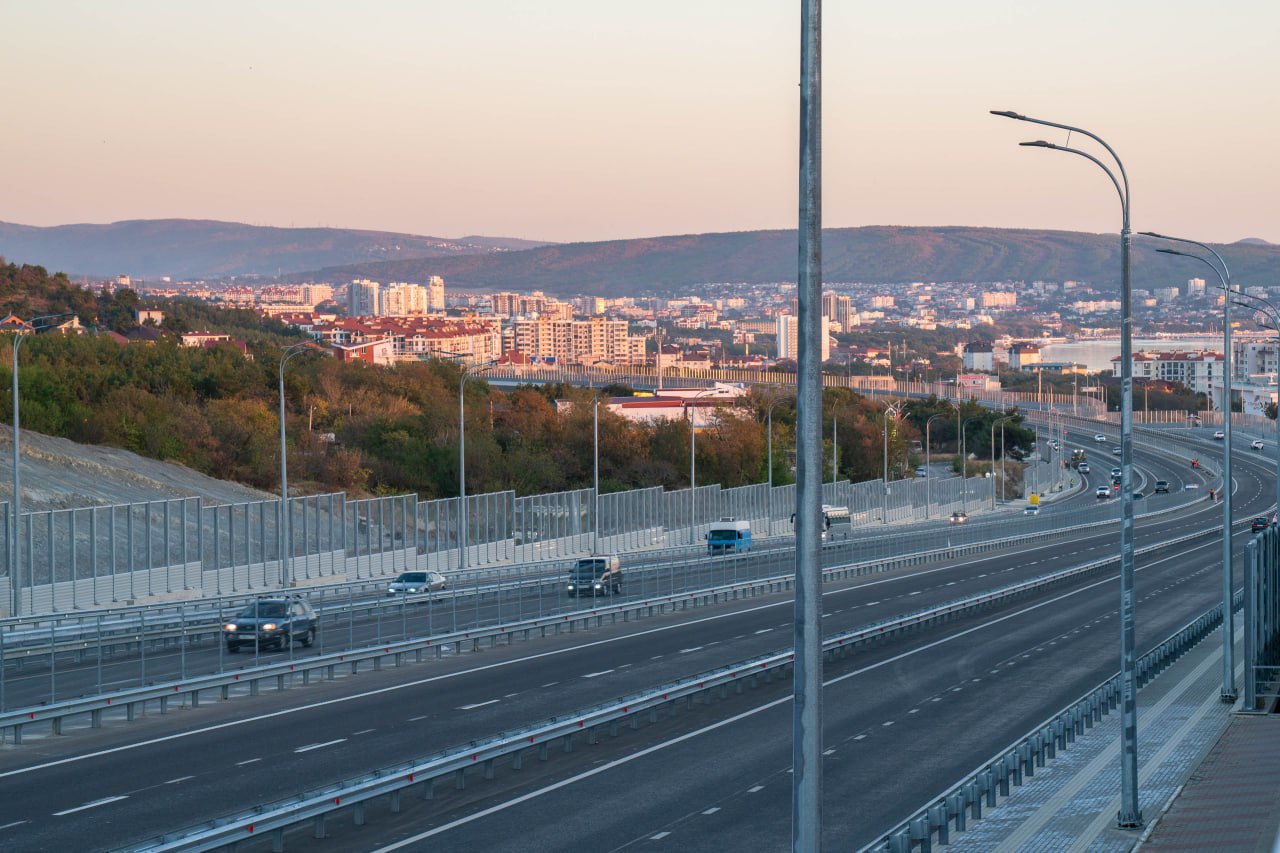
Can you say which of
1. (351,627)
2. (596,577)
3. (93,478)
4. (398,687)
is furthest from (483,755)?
(93,478)

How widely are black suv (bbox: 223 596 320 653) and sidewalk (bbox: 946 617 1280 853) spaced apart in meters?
14.5

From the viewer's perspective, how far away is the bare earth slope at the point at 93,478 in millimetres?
49531

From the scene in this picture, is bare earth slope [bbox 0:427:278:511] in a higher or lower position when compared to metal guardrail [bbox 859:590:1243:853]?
higher

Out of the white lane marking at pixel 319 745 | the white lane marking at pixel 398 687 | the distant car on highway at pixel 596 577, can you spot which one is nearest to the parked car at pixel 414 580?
the distant car on highway at pixel 596 577

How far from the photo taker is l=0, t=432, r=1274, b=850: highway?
55.9ft

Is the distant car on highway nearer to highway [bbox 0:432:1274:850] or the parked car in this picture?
highway [bbox 0:432:1274:850]

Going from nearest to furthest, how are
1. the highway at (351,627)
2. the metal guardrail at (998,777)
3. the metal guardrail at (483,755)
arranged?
the metal guardrail at (998,777)
the metal guardrail at (483,755)
the highway at (351,627)

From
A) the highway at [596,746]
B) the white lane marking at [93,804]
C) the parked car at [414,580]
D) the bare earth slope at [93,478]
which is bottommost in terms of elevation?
the parked car at [414,580]

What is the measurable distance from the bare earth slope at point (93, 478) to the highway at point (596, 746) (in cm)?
2069

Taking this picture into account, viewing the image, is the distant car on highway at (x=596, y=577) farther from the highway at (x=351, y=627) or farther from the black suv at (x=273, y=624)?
the black suv at (x=273, y=624)

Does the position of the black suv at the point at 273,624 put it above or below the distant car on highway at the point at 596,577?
above

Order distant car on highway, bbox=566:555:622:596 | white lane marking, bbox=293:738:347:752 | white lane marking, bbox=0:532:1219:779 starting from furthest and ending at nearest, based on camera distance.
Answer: distant car on highway, bbox=566:555:622:596 → white lane marking, bbox=293:738:347:752 → white lane marking, bbox=0:532:1219:779

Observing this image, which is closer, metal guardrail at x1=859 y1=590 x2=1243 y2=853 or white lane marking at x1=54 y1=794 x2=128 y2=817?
metal guardrail at x1=859 y1=590 x2=1243 y2=853

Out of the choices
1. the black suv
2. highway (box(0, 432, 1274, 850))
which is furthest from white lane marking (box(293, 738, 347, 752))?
the black suv
